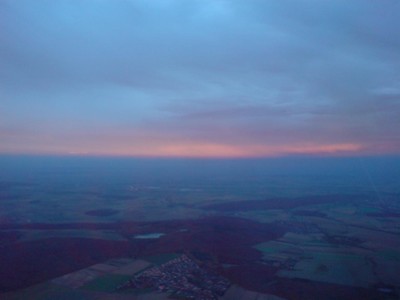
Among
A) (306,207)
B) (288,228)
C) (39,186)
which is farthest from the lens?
(39,186)

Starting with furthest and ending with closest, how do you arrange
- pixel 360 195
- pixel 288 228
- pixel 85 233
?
1. pixel 360 195
2. pixel 288 228
3. pixel 85 233

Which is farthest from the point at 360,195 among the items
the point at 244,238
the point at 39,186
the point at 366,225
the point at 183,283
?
the point at 39,186

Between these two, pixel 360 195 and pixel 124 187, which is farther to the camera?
pixel 124 187

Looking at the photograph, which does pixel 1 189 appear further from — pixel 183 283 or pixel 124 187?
pixel 183 283

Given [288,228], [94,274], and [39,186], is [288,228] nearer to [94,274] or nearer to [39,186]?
[94,274]

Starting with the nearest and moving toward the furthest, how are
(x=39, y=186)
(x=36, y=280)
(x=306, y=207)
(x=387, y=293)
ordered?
(x=387, y=293) < (x=36, y=280) < (x=306, y=207) < (x=39, y=186)

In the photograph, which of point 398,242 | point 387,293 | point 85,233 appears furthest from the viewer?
point 85,233

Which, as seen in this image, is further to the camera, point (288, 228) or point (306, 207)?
point (306, 207)

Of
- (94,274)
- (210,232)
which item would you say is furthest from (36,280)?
(210,232)
